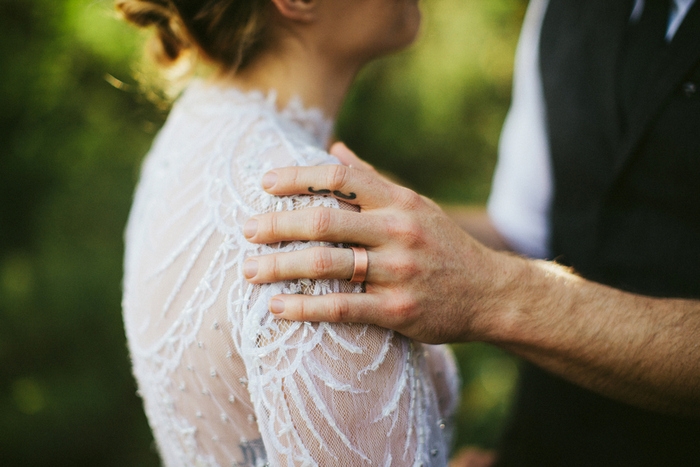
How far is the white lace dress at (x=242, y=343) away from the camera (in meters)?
0.84

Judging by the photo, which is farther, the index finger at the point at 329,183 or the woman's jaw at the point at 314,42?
the woman's jaw at the point at 314,42

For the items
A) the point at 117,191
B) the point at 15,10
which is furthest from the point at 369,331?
the point at 15,10

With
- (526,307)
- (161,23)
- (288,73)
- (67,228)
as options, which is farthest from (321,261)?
(67,228)

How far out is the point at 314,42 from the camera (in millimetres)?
1219

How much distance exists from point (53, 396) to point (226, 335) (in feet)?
7.12

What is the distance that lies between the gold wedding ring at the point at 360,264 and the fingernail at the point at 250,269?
179 mm

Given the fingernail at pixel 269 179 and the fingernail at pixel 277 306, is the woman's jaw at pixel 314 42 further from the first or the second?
the fingernail at pixel 277 306

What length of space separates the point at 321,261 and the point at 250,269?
13cm

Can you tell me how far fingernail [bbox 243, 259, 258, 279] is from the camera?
844 mm

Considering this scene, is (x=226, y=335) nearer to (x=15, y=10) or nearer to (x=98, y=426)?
(x=98, y=426)

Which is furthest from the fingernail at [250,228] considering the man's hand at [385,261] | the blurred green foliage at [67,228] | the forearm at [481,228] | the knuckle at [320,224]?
the blurred green foliage at [67,228]

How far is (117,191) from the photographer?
8.52 feet

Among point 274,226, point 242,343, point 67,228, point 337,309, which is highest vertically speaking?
point 274,226

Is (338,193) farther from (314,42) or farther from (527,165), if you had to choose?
(527,165)
